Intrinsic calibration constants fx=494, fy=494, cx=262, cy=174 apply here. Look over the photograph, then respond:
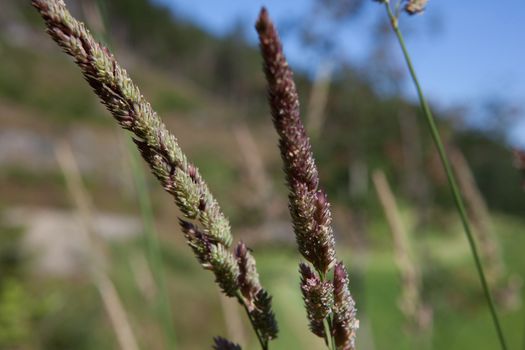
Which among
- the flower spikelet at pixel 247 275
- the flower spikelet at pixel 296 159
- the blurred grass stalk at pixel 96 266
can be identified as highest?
the blurred grass stalk at pixel 96 266

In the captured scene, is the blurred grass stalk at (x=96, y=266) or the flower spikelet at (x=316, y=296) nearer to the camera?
the flower spikelet at (x=316, y=296)

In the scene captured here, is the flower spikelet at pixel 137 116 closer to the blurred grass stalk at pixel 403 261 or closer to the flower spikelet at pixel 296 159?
the flower spikelet at pixel 296 159

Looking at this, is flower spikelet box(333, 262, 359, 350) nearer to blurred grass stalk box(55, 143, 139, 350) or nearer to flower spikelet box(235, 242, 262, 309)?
flower spikelet box(235, 242, 262, 309)

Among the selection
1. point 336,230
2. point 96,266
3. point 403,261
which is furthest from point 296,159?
point 336,230

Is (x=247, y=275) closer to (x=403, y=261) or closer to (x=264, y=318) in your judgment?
(x=264, y=318)

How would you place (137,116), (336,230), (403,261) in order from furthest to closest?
(336,230) → (403,261) → (137,116)

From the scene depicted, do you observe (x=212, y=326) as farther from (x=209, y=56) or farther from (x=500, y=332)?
(x=209, y=56)

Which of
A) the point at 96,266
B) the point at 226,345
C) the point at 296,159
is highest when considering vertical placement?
the point at 96,266

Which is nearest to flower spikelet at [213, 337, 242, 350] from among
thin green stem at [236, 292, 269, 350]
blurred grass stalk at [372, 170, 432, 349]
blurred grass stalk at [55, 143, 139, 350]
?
thin green stem at [236, 292, 269, 350]

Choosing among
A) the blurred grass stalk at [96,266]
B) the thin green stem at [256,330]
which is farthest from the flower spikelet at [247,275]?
the blurred grass stalk at [96,266]

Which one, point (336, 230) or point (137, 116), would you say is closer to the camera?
point (137, 116)
